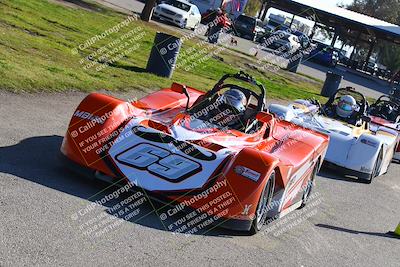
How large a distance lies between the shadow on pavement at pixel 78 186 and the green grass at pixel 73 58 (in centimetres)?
349

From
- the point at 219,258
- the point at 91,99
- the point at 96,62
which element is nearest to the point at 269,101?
the point at 96,62

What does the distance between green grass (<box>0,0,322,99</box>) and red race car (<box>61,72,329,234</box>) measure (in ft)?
12.4

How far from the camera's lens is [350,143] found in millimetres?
13055

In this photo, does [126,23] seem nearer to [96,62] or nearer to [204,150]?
[96,62]

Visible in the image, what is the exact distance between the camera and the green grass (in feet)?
42.0

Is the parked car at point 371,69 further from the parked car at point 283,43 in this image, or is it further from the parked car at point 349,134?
the parked car at point 349,134

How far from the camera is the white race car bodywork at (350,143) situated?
42.6 feet

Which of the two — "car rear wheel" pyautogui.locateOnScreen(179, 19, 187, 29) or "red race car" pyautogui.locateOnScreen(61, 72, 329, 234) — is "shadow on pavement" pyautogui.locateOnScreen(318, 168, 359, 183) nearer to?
"red race car" pyautogui.locateOnScreen(61, 72, 329, 234)

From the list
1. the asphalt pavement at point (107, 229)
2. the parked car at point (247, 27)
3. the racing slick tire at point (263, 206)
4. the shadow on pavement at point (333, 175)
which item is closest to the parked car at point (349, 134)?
the shadow on pavement at point (333, 175)

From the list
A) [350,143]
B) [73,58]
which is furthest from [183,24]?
[350,143]

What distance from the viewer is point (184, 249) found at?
6387 mm

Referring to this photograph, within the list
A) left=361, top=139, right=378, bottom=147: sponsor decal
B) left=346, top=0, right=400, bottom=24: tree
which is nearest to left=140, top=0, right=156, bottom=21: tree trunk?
left=361, top=139, right=378, bottom=147: sponsor decal

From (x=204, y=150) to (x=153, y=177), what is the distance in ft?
2.31

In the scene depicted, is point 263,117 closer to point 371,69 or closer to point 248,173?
point 248,173
